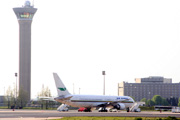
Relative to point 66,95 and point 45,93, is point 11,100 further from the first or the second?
point 66,95

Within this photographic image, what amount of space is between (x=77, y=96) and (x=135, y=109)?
66.6 feet

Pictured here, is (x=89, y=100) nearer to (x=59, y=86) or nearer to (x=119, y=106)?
(x=119, y=106)

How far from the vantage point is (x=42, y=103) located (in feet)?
607

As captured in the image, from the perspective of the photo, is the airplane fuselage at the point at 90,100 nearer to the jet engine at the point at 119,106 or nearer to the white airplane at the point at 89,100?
the white airplane at the point at 89,100

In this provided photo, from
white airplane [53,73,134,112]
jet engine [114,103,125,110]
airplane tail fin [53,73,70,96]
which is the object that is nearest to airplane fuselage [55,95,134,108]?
white airplane [53,73,134,112]

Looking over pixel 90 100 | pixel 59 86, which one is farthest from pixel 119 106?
pixel 59 86

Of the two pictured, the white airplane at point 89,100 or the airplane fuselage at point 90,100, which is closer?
the white airplane at point 89,100

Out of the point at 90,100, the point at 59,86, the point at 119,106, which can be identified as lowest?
the point at 119,106

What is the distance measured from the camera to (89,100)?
11956 cm

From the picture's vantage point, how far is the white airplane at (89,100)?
113250mm

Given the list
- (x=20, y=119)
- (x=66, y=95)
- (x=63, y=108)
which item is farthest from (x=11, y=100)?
(x=20, y=119)

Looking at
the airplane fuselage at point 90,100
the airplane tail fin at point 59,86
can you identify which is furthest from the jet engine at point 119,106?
the airplane tail fin at point 59,86

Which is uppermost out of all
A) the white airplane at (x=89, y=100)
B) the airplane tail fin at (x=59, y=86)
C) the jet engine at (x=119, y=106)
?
the airplane tail fin at (x=59, y=86)

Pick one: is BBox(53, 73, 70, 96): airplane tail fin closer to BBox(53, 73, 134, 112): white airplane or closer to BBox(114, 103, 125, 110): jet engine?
BBox(53, 73, 134, 112): white airplane
